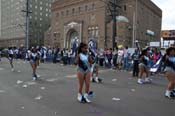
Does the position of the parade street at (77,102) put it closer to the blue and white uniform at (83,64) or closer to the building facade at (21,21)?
the blue and white uniform at (83,64)

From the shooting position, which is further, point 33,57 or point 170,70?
point 33,57

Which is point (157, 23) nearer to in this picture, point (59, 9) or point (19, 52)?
point (59, 9)

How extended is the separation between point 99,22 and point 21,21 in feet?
134

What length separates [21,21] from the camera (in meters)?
108

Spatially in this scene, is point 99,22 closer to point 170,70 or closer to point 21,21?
point 21,21

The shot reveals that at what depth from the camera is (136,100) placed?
9.01 meters

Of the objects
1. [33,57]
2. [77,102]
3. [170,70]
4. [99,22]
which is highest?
[99,22]

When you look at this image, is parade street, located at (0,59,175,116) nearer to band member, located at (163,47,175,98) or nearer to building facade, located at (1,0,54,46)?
band member, located at (163,47,175,98)

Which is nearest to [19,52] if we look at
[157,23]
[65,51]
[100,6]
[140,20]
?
[65,51]

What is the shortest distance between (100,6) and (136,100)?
230ft

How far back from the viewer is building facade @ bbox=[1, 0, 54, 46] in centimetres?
11112

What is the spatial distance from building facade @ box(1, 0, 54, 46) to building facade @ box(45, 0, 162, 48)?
1702cm

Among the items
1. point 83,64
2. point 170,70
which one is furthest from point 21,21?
point 83,64

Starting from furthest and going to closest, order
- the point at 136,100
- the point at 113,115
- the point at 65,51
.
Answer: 1. the point at 65,51
2. the point at 136,100
3. the point at 113,115
